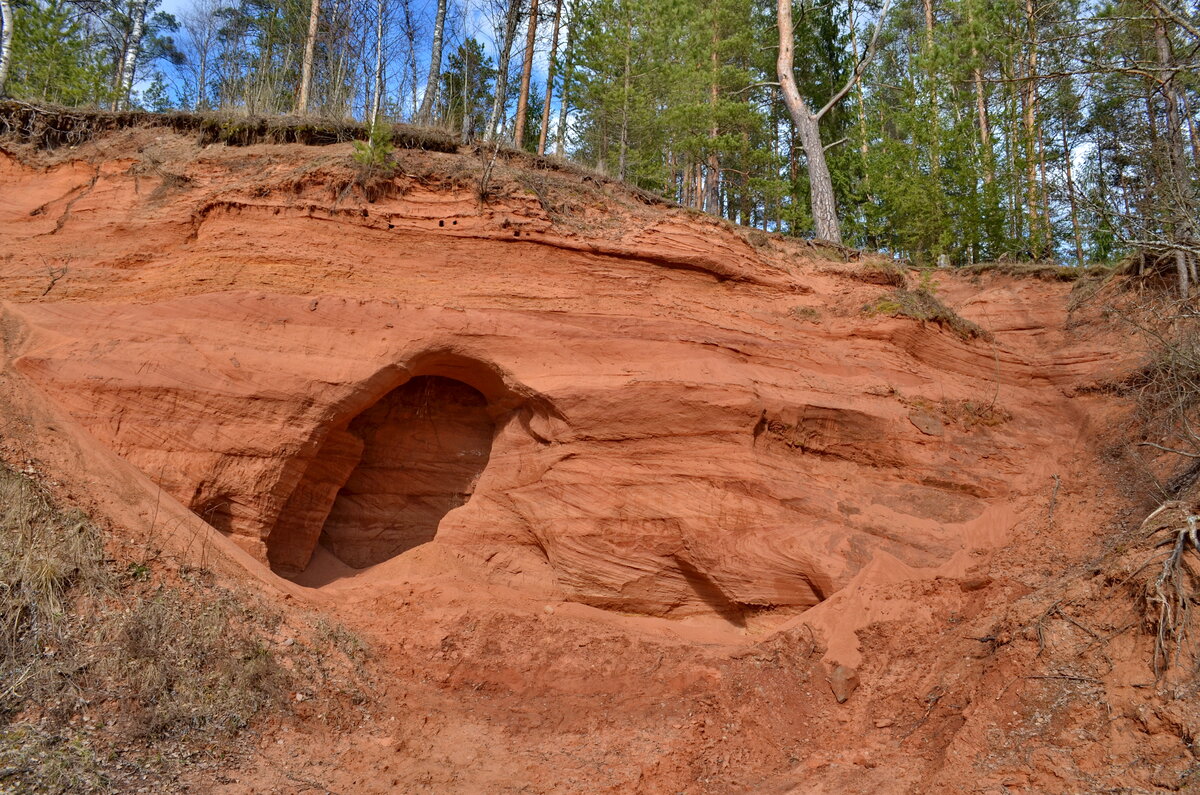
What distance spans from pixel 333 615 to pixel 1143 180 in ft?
40.4

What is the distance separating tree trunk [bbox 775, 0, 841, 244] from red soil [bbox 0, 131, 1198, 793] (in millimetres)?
4276

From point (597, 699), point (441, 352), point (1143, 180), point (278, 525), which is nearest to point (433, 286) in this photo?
point (441, 352)

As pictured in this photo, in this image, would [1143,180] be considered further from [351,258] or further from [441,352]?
[351,258]

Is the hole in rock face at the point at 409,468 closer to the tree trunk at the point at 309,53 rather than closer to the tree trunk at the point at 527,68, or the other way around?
the tree trunk at the point at 527,68

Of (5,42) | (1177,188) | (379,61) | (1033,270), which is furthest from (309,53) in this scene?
(1177,188)

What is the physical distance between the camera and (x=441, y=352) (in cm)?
830

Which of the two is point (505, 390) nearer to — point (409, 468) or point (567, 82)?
point (409, 468)

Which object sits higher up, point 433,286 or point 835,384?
point 433,286

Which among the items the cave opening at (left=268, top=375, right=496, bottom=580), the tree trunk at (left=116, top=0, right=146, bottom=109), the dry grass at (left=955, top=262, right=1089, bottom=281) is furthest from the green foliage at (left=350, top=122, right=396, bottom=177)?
the tree trunk at (left=116, top=0, right=146, bottom=109)

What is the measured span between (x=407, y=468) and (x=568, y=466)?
86.7 inches

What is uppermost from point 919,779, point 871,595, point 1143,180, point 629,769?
point 1143,180

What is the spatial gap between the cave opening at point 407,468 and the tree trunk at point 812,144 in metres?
8.56

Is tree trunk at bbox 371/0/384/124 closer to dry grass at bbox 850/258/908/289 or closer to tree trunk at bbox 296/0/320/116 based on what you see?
tree trunk at bbox 296/0/320/116

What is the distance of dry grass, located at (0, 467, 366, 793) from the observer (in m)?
4.73
